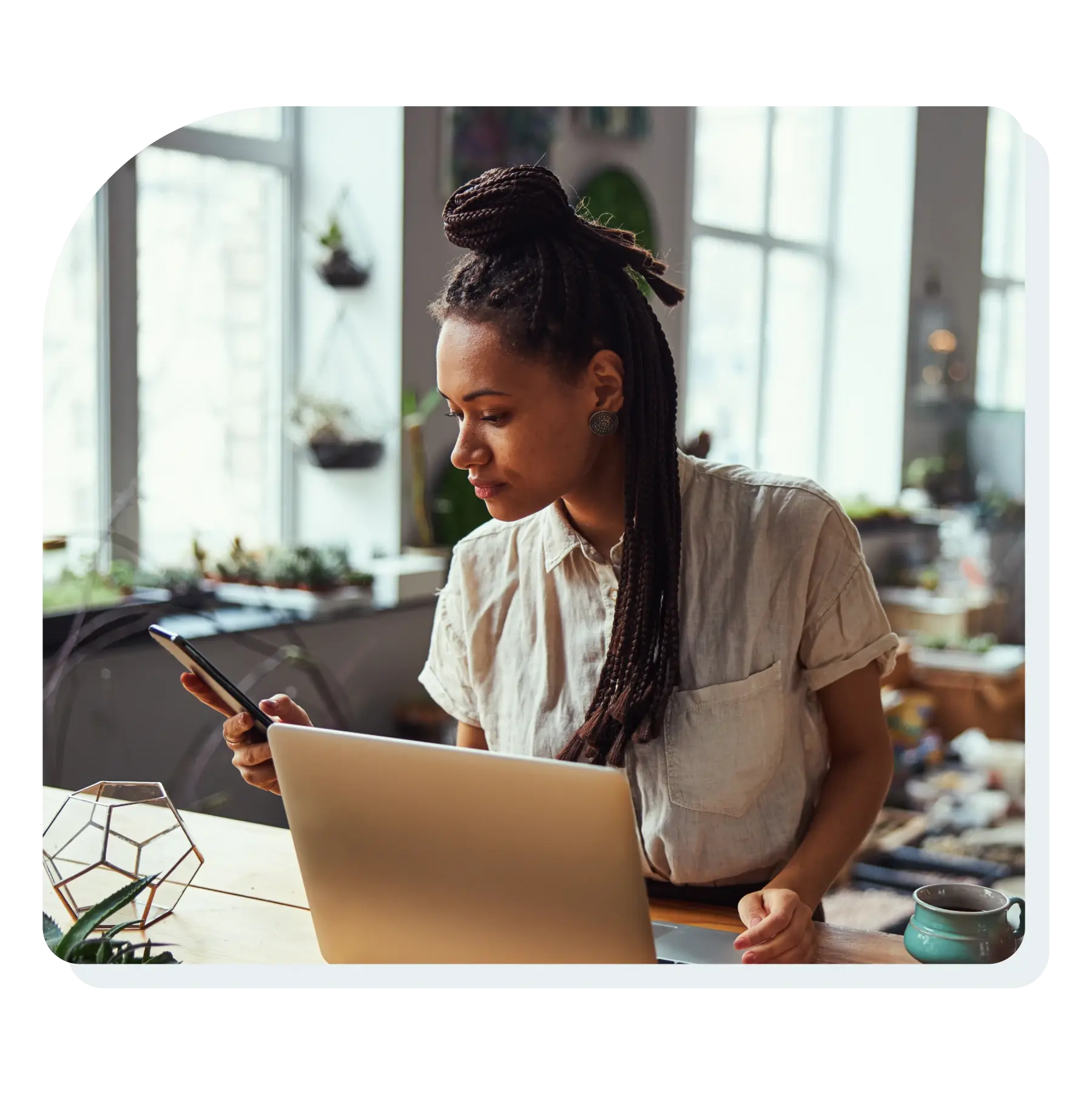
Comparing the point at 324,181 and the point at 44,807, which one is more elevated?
the point at 324,181

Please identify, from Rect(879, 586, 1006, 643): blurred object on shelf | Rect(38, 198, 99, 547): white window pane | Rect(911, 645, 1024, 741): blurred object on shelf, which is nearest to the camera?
Rect(38, 198, 99, 547): white window pane

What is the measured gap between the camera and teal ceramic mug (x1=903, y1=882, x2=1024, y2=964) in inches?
41.3

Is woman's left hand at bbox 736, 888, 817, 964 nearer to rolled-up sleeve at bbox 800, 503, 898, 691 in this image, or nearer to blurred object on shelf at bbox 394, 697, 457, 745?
rolled-up sleeve at bbox 800, 503, 898, 691

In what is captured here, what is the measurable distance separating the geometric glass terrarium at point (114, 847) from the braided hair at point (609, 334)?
0.43 m

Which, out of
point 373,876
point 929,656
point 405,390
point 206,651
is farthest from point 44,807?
point 929,656

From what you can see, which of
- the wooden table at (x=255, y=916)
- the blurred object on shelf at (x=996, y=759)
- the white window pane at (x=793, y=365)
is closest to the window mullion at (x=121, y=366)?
the wooden table at (x=255, y=916)

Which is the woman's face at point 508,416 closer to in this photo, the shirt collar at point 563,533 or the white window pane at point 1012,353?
the shirt collar at point 563,533

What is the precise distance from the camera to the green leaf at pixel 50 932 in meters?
1.04

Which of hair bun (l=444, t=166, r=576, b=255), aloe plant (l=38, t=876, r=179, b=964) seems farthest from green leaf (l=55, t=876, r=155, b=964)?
hair bun (l=444, t=166, r=576, b=255)

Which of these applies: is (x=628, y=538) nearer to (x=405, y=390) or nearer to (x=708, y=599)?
(x=708, y=599)

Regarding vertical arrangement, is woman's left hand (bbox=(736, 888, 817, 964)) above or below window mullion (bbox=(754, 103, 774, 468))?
Result: below

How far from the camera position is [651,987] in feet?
2.54

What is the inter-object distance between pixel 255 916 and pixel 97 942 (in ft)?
0.69
